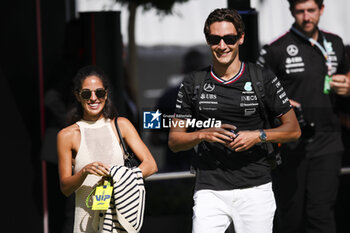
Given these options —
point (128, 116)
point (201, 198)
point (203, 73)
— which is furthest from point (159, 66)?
point (201, 198)

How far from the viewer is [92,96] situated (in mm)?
4316

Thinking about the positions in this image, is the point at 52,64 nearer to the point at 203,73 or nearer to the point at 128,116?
the point at 128,116

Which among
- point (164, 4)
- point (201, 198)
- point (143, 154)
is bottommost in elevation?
point (201, 198)

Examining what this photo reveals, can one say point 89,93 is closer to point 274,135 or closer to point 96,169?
point 96,169

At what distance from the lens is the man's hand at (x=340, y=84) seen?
16.8 ft

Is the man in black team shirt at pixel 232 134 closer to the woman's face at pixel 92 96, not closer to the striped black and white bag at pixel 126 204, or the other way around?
the striped black and white bag at pixel 126 204

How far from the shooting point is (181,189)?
595cm

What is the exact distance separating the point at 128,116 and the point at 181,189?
1.08 metres

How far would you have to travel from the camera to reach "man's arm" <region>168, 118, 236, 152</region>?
4242 mm

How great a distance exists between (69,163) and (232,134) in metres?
1.00

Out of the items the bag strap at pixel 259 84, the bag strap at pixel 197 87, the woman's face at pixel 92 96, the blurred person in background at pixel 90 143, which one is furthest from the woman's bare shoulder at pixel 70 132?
the bag strap at pixel 259 84

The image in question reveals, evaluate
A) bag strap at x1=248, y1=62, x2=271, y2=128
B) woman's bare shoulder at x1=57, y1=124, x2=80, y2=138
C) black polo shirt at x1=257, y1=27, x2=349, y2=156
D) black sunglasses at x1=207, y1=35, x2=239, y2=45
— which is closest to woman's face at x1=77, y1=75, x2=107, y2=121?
woman's bare shoulder at x1=57, y1=124, x2=80, y2=138

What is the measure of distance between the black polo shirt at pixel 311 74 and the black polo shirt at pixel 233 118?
72 cm

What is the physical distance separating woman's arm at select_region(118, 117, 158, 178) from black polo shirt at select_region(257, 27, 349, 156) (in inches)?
49.5
